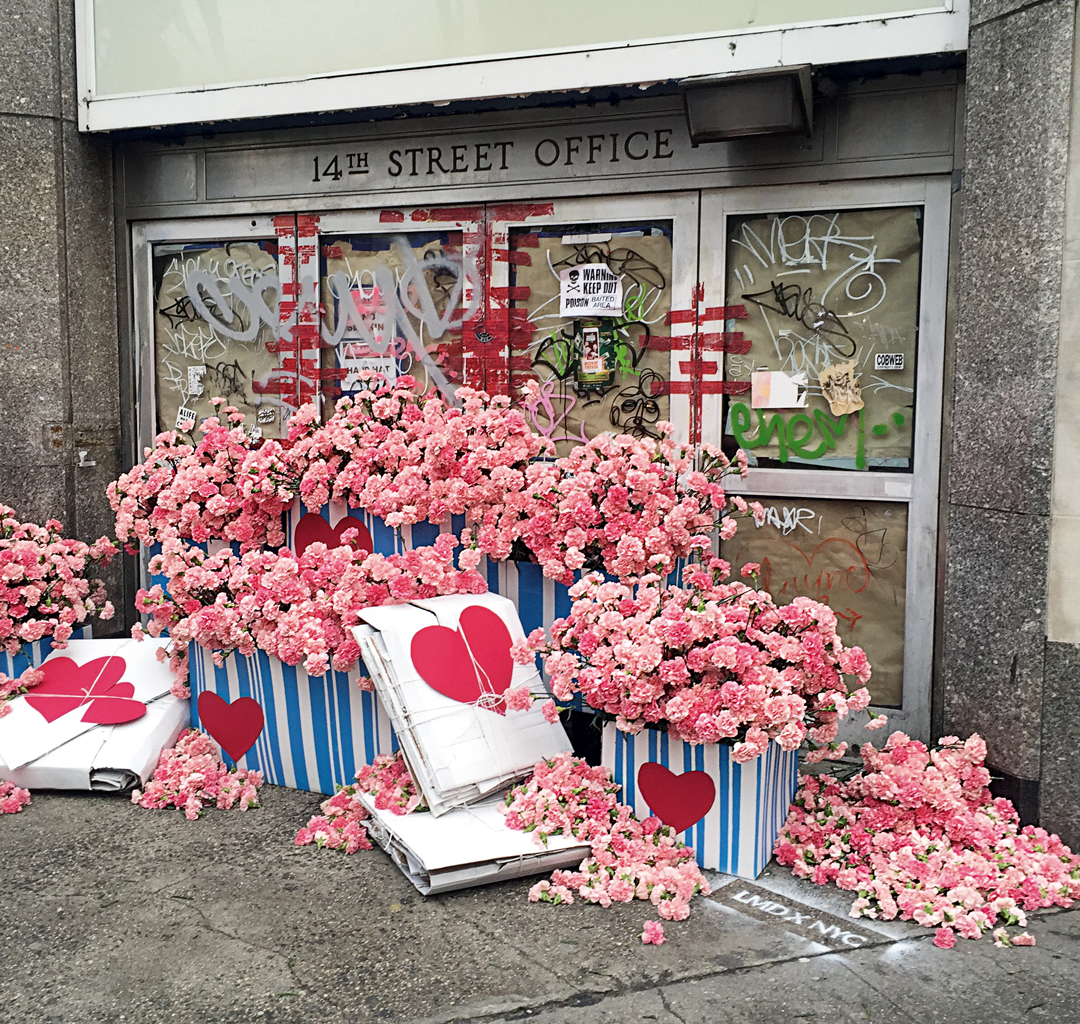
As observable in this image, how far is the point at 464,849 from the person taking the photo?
360 centimetres

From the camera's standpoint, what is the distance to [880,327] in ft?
16.4

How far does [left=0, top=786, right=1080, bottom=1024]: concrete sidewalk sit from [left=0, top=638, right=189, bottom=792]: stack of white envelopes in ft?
1.71

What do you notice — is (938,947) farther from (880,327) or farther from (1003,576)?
(880,327)

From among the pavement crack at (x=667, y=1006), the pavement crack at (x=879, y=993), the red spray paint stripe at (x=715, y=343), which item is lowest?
the pavement crack at (x=667, y=1006)

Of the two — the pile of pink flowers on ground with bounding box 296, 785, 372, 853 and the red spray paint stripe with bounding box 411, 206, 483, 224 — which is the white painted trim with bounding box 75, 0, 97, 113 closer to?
the red spray paint stripe with bounding box 411, 206, 483, 224

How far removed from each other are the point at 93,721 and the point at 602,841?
2416 mm

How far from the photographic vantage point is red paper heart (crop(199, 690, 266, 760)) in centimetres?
452

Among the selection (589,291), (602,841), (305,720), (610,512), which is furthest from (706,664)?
(589,291)

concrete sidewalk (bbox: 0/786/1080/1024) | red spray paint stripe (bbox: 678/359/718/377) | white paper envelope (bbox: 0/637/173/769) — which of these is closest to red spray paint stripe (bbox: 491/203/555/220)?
red spray paint stripe (bbox: 678/359/718/377)

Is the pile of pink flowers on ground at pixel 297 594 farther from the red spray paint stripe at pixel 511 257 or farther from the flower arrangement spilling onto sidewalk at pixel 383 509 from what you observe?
the red spray paint stripe at pixel 511 257

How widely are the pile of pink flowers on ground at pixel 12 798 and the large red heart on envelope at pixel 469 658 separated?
1.84 meters

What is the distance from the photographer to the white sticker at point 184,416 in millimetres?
6352

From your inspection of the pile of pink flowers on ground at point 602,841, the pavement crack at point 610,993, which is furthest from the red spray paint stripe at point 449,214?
the pavement crack at point 610,993

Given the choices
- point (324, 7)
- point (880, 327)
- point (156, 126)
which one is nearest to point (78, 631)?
point (156, 126)
